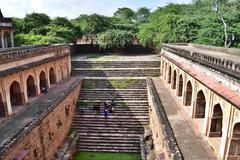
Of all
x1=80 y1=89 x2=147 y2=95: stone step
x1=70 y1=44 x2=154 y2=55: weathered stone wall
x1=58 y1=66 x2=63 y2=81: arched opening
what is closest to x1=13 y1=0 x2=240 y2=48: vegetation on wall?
x1=70 y1=44 x2=154 y2=55: weathered stone wall

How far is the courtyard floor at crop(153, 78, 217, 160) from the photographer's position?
931 centimetres

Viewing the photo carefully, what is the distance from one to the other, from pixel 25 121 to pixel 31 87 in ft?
15.0

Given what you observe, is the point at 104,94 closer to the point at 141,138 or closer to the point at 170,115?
the point at 141,138

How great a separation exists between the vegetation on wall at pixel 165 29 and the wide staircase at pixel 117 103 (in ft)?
17.7

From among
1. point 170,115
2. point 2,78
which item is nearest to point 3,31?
point 2,78

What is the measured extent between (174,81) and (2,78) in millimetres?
11018

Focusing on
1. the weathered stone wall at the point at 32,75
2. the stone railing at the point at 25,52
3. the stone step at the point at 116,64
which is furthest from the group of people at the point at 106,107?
the stone step at the point at 116,64

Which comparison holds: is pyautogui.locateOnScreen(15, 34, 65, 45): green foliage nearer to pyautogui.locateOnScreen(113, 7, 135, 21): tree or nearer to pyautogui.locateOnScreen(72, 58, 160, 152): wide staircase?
pyautogui.locateOnScreen(72, 58, 160, 152): wide staircase

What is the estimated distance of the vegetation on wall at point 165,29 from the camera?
25281mm

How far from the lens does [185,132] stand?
1116 cm

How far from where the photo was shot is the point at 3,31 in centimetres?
2444

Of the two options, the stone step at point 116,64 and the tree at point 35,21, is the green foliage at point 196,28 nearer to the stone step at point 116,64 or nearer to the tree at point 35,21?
the stone step at point 116,64

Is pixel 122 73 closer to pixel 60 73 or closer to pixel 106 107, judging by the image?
pixel 60 73

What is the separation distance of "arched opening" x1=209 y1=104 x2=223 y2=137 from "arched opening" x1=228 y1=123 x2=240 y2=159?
1.87 meters
